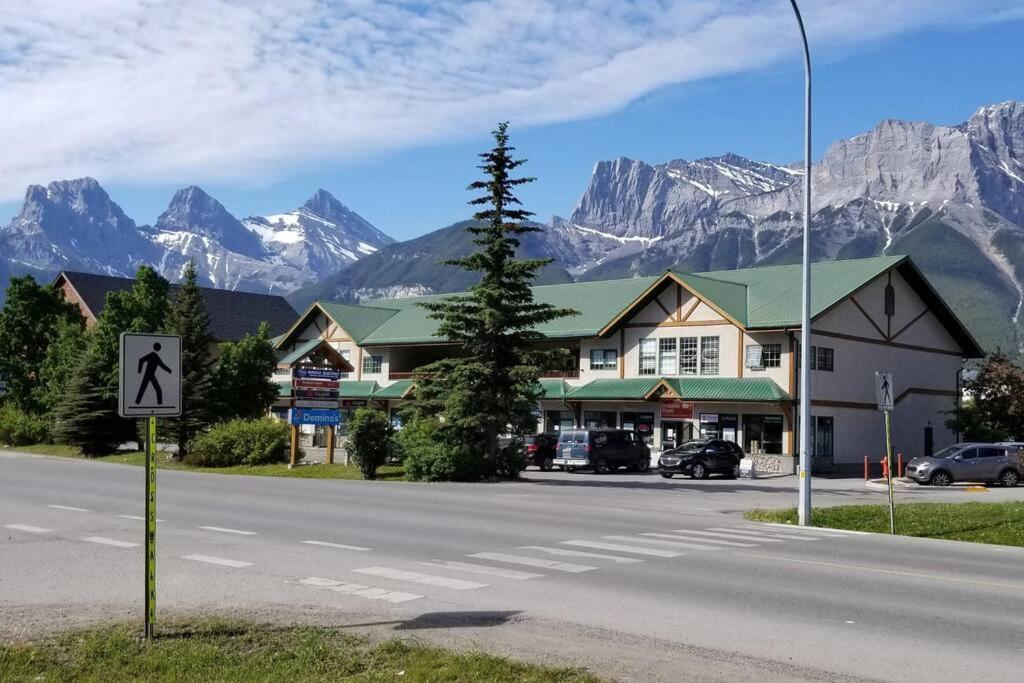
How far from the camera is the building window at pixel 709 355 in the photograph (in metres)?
50.2

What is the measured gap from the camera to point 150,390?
8812 mm

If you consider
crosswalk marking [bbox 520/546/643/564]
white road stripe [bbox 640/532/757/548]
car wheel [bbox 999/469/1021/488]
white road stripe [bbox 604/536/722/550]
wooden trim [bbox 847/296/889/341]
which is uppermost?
wooden trim [bbox 847/296/889/341]

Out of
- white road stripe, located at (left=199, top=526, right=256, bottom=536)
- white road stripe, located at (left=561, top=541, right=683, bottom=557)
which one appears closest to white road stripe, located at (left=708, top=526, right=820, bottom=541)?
white road stripe, located at (left=561, top=541, right=683, bottom=557)

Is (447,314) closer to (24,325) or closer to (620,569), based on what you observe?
(620,569)

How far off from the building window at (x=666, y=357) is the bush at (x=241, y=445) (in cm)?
1964

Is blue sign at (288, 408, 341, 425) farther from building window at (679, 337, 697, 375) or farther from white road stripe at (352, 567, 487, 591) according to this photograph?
white road stripe at (352, 567, 487, 591)

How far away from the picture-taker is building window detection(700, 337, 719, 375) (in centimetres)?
5025

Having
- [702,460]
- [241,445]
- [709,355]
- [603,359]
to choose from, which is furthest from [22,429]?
[702,460]

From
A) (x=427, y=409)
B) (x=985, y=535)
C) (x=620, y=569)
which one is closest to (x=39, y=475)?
(x=427, y=409)

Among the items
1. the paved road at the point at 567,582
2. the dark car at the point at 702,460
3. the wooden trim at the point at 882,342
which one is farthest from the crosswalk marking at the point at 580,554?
the wooden trim at the point at 882,342

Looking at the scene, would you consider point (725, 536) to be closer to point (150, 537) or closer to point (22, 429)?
point (150, 537)

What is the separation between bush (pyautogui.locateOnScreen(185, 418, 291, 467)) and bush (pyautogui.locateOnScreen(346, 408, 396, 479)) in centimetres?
626

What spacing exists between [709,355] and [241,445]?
2239cm

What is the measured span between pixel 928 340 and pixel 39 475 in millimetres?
43893
